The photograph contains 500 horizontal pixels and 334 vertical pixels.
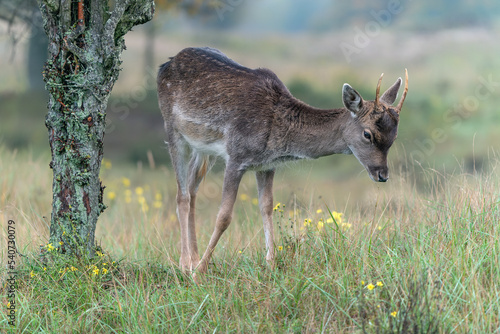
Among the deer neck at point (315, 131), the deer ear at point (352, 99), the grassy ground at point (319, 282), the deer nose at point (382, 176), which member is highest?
the deer ear at point (352, 99)

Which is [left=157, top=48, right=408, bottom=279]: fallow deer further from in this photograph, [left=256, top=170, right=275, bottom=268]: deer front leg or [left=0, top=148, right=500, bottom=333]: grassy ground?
[left=0, top=148, right=500, bottom=333]: grassy ground

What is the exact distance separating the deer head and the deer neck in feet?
0.44

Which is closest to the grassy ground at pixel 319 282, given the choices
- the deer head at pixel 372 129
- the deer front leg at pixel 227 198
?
the deer front leg at pixel 227 198

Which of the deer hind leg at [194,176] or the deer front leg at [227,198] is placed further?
the deer hind leg at [194,176]

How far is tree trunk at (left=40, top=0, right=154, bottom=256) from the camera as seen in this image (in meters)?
5.78

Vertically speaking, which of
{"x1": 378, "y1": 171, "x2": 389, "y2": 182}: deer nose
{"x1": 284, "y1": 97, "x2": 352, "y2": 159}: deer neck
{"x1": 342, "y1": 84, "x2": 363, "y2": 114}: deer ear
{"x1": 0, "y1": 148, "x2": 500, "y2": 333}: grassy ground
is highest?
{"x1": 342, "y1": 84, "x2": 363, "y2": 114}: deer ear

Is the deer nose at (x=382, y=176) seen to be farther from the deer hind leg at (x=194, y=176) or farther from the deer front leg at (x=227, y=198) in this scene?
the deer hind leg at (x=194, y=176)

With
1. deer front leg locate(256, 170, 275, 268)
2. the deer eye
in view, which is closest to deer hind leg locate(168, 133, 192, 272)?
deer front leg locate(256, 170, 275, 268)

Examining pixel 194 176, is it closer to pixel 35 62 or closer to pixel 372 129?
pixel 372 129

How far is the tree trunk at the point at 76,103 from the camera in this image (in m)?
5.78

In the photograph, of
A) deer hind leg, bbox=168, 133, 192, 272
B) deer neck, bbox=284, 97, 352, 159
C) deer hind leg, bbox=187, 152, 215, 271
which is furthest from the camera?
deer hind leg, bbox=187, 152, 215, 271

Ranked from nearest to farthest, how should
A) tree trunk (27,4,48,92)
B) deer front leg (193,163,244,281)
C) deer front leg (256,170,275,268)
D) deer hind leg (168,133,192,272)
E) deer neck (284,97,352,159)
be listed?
deer neck (284,97,352,159), deer front leg (193,163,244,281), deer front leg (256,170,275,268), deer hind leg (168,133,192,272), tree trunk (27,4,48,92)

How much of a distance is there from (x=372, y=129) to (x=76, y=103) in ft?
8.18

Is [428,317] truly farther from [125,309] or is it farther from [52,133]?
[52,133]
